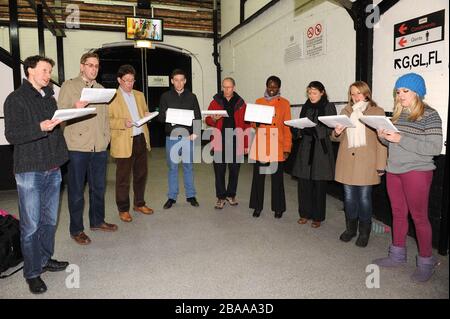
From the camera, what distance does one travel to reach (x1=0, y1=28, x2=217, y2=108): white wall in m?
8.04

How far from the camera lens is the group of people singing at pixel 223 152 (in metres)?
2.27

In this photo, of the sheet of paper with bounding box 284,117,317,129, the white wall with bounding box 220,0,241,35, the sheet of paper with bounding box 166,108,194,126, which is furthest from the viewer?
the white wall with bounding box 220,0,241,35

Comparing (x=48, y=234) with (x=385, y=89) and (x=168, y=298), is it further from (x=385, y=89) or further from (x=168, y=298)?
(x=385, y=89)

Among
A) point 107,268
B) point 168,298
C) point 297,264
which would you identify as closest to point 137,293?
point 168,298

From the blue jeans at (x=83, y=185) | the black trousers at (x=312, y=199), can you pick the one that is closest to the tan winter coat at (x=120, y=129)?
the blue jeans at (x=83, y=185)

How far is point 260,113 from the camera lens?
353 centimetres

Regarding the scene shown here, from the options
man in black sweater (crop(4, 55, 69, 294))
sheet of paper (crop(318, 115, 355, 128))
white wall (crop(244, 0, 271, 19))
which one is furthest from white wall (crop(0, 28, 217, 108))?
sheet of paper (crop(318, 115, 355, 128))

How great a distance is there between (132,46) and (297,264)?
25.8 feet

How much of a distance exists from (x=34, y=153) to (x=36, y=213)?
15.2 inches

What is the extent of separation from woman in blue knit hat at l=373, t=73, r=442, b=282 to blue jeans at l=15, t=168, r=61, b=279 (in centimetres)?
228

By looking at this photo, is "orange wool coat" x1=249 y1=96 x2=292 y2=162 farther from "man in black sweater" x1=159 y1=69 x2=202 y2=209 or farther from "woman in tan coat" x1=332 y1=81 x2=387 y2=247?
"man in black sweater" x1=159 y1=69 x2=202 y2=209

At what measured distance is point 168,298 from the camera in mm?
2271
